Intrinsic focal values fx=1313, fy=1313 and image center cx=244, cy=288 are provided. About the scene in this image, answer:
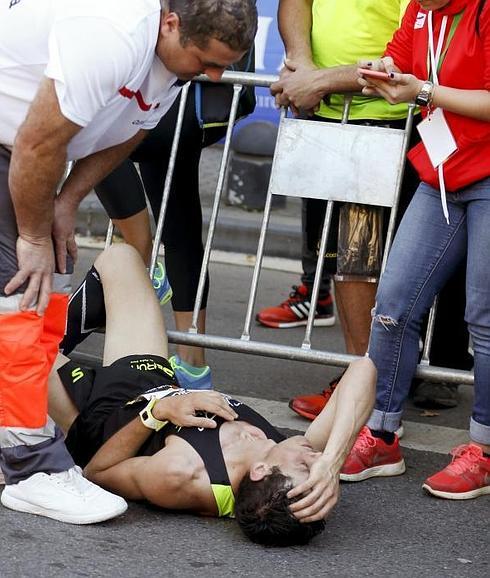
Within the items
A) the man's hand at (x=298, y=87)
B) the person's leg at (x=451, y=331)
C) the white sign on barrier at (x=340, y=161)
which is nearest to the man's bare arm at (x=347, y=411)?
the white sign on barrier at (x=340, y=161)

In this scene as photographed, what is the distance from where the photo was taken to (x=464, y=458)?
4512mm

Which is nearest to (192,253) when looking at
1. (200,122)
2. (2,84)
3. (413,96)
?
(200,122)

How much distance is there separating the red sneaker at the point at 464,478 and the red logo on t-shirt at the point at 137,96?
1.63m

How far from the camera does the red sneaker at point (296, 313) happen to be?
6.80 m

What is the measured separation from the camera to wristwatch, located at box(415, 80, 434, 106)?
427 centimetres

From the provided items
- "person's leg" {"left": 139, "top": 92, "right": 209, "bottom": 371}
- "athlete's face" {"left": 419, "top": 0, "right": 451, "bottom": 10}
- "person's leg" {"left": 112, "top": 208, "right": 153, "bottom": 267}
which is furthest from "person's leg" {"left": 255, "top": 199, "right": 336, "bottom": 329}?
"athlete's face" {"left": 419, "top": 0, "right": 451, "bottom": 10}

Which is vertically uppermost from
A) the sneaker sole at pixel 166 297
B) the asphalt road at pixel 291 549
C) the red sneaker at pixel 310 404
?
the sneaker sole at pixel 166 297

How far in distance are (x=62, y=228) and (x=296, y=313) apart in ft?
9.70

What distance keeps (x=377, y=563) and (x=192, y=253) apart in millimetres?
1974

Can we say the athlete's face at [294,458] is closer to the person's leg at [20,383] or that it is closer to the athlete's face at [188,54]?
the person's leg at [20,383]

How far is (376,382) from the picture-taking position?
443 centimetres

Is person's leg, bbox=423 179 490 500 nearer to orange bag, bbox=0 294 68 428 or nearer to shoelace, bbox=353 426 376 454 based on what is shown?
shoelace, bbox=353 426 376 454

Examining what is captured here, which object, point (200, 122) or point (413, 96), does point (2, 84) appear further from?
point (200, 122)

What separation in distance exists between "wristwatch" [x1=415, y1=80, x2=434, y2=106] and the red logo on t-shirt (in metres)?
0.96
